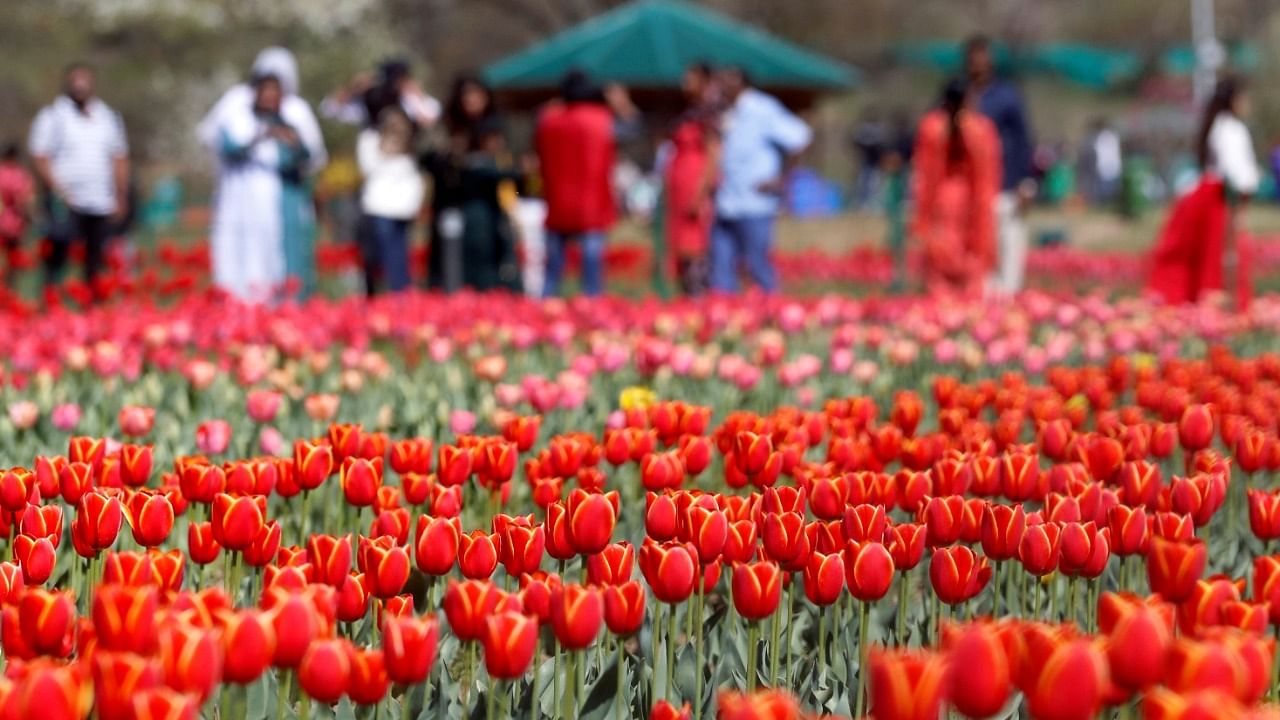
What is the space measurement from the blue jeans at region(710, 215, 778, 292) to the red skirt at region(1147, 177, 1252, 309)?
245 cm

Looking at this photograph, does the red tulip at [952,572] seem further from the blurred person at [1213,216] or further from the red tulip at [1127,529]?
the blurred person at [1213,216]

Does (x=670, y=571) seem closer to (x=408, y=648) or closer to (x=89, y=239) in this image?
(x=408, y=648)

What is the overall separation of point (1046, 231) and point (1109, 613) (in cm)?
2279

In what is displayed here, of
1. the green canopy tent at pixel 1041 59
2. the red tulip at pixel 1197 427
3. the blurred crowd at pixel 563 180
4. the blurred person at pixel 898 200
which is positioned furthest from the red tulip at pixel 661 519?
the green canopy tent at pixel 1041 59

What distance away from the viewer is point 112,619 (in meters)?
1.86

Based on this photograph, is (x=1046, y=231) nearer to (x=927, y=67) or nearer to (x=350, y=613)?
(x=350, y=613)

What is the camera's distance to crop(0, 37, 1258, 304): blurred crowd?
10.7m

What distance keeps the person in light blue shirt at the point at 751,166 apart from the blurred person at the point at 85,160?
428 centimetres

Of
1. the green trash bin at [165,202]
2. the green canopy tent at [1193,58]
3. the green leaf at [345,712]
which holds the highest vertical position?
the green canopy tent at [1193,58]

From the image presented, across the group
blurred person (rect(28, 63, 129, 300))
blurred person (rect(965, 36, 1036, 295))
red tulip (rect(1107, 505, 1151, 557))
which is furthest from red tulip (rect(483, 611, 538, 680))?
blurred person (rect(28, 63, 129, 300))

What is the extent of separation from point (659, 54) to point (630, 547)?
14.8 meters

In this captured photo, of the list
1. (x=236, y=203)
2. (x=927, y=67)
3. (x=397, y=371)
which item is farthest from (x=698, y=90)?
(x=927, y=67)

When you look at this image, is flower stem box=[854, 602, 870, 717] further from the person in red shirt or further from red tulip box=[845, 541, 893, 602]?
the person in red shirt

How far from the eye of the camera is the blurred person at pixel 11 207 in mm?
13086
